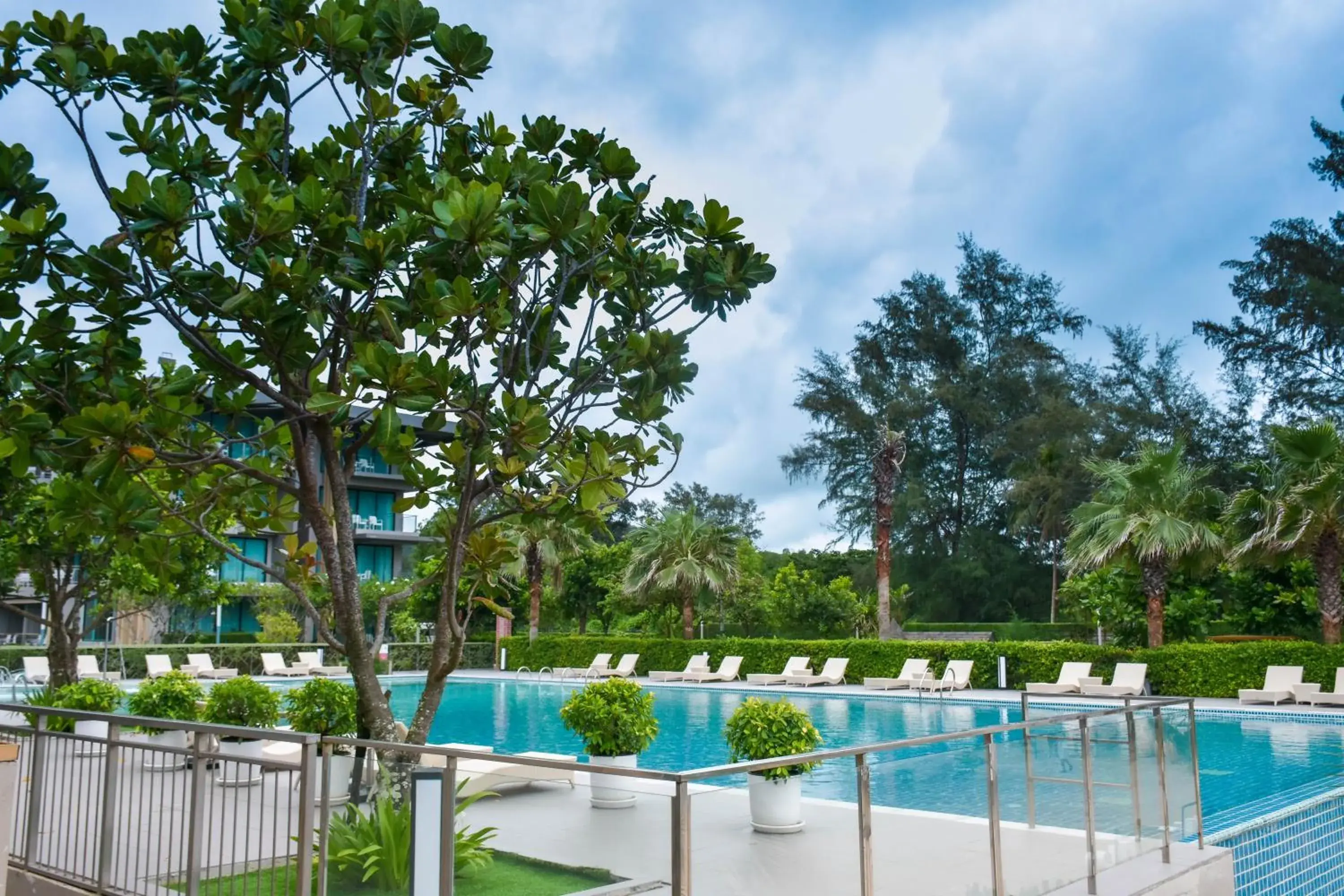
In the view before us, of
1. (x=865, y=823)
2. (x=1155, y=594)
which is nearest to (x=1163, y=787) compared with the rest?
(x=865, y=823)

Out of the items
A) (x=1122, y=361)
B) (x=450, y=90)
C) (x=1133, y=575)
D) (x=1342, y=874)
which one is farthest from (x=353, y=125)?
(x=1122, y=361)

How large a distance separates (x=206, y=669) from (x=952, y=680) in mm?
20631

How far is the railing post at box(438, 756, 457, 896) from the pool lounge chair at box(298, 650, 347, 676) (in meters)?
30.1

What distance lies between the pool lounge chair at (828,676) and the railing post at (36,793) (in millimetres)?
22047

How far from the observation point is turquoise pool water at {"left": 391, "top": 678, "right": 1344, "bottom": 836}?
5551 mm

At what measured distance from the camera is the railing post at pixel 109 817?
6145 millimetres

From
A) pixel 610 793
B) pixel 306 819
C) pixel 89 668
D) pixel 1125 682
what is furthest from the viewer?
pixel 89 668

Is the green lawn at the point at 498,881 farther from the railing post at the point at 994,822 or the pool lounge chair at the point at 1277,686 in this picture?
the pool lounge chair at the point at 1277,686

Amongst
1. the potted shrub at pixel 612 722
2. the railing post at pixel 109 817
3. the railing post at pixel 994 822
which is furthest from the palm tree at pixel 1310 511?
the railing post at pixel 109 817

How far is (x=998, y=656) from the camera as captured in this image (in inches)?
1006

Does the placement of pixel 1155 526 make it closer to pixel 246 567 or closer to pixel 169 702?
pixel 169 702

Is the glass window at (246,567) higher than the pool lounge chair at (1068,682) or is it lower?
higher

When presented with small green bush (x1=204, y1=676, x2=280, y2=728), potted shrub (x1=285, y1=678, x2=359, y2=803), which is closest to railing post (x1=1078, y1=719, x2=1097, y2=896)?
potted shrub (x1=285, y1=678, x2=359, y2=803)

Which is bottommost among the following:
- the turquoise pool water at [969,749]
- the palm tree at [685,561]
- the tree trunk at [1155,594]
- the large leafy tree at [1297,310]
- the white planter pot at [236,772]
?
the turquoise pool water at [969,749]
